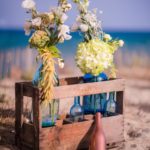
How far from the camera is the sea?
8.10 m

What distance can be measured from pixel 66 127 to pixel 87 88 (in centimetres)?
30

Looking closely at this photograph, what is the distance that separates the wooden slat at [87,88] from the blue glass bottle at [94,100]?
3.2 inches

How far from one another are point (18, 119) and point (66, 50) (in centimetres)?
692

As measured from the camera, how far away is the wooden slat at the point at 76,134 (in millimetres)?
2787

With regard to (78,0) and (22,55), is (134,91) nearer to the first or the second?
(22,55)

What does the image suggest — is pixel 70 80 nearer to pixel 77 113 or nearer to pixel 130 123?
pixel 77 113

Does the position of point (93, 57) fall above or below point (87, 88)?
above

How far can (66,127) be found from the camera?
2.86m

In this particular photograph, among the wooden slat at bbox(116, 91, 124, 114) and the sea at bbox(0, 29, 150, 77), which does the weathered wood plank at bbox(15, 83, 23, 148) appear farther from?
the wooden slat at bbox(116, 91, 124, 114)

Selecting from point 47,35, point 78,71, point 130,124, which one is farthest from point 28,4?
point 78,71

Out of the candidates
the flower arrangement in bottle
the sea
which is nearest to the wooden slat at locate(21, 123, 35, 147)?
the flower arrangement in bottle

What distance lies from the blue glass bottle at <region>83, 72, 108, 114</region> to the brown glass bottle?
201 millimetres

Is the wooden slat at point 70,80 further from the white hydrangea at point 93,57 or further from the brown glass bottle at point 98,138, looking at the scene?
the brown glass bottle at point 98,138

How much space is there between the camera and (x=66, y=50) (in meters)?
9.83
